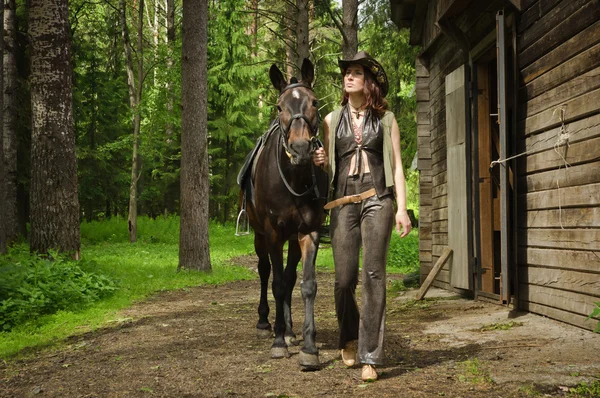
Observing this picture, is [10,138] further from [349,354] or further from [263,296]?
[349,354]

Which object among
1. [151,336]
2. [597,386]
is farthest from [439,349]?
[151,336]

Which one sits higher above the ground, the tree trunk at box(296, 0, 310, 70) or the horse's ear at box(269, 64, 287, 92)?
the tree trunk at box(296, 0, 310, 70)

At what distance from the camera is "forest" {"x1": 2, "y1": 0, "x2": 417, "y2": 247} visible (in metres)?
20.9

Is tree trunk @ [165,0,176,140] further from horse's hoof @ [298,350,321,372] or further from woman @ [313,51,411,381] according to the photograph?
horse's hoof @ [298,350,321,372]

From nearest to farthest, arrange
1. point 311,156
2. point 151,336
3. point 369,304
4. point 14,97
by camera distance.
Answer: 1. point 369,304
2. point 311,156
3. point 151,336
4. point 14,97

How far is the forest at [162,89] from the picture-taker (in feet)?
68.7

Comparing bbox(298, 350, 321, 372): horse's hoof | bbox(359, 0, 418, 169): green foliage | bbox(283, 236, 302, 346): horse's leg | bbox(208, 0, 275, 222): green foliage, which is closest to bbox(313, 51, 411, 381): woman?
bbox(298, 350, 321, 372): horse's hoof

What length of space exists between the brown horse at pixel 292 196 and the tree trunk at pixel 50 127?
5.06 meters

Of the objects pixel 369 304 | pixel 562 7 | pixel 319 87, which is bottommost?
pixel 369 304

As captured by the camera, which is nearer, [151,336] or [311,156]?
[311,156]

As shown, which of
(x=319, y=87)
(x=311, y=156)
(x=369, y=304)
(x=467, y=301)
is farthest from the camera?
(x=319, y=87)

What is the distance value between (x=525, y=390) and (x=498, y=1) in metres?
5.58

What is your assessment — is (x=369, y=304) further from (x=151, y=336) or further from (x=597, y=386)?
(x=151, y=336)

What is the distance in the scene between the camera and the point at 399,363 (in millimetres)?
5816
